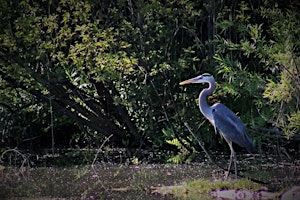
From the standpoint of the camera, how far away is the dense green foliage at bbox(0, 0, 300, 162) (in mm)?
8086

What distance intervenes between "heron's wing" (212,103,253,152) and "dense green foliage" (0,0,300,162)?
0.43 meters

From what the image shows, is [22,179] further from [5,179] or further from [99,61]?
[99,61]

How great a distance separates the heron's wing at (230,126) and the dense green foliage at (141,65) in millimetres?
435

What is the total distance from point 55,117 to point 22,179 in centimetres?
293

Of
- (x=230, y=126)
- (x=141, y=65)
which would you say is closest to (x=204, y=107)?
(x=230, y=126)

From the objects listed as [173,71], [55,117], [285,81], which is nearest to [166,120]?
[173,71]

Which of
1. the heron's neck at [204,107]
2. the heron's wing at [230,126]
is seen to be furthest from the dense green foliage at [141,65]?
the heron's neck at [204,107]

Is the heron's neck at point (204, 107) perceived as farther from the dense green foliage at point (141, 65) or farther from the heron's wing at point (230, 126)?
the dense green foliage at point (141, 65)

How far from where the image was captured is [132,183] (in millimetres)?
6973

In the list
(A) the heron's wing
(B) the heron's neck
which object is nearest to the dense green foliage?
(A) the heron's wing

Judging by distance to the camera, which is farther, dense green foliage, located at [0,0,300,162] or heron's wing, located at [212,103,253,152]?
dense green foliage, located at [0,0,300,162]

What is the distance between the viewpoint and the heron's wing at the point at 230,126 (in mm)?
7242

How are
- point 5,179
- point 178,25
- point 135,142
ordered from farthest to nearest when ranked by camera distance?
point 135,142, point 178,25, point 5,179

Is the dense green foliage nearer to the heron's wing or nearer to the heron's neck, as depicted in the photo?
the heron's wing
